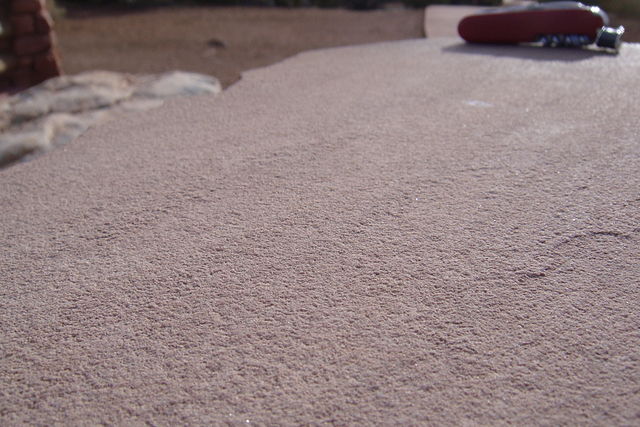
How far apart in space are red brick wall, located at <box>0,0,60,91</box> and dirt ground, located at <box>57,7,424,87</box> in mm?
556

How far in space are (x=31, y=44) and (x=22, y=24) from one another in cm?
15

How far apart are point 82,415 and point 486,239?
1.39m

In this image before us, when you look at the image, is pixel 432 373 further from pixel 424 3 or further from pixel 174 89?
pixel 424 3

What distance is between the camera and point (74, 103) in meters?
3.95

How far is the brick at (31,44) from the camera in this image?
181 inches

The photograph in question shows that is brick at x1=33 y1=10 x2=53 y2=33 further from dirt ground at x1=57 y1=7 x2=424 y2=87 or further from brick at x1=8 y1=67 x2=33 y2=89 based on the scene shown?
dirt ground at x1=57 y1=7 x2=424 y2=87

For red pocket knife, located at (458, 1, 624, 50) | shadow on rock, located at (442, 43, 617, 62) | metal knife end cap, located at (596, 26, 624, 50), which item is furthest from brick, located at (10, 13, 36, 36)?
metal knife end cap, located at (596, 26, 624, 50)

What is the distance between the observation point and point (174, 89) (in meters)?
4.20

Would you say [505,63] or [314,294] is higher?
[505,63]

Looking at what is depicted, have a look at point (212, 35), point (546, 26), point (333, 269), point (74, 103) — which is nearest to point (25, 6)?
point (74, 103)

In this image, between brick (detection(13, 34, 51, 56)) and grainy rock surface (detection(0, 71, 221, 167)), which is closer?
grainy rock surface (detection(0, 71, 221, 167))

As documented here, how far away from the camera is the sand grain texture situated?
62.1 inches

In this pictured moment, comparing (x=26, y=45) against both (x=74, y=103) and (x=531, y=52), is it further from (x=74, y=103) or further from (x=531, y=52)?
(x=531, y=52)

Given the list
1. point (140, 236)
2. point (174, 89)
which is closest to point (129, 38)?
point (174, 89)
